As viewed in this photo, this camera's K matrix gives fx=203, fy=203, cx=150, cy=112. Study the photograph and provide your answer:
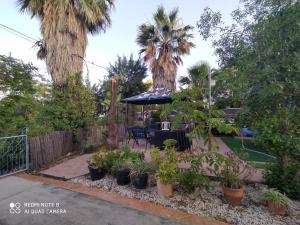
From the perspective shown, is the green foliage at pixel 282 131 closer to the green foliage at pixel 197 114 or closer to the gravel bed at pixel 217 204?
the green foliage at pixel 197 114

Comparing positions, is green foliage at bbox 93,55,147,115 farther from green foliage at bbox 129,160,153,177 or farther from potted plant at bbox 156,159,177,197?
potted plant at bbox 156,159,177,197

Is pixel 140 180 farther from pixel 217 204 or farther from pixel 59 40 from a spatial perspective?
pixel 59 40

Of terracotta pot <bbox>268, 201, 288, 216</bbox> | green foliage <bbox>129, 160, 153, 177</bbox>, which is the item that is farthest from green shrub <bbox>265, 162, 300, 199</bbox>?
green foliage <bbox>129, 160, 153, 177</bbox>

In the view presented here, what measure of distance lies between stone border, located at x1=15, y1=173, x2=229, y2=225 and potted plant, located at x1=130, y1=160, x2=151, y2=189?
394 mm

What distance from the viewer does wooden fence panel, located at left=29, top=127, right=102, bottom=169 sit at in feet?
17.2

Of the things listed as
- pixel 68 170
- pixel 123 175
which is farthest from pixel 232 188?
pixel 68 170

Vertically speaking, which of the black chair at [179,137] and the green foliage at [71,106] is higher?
the green foliage at [71,106]

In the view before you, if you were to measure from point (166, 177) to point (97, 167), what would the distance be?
173cm

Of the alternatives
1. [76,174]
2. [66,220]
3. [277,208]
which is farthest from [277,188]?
[76,174]

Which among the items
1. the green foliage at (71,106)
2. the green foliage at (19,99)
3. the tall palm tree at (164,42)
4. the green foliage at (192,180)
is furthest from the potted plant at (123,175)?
the tall palm tree at (164,42)

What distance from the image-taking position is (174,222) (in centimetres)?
277

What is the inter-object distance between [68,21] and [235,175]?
7.75m

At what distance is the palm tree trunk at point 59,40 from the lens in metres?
7.64

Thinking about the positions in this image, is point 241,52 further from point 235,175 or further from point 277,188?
point 277,188
